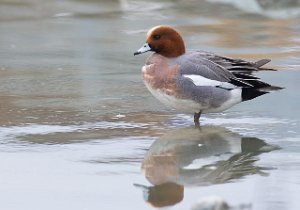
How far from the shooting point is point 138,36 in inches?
397

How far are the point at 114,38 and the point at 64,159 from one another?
171 inches

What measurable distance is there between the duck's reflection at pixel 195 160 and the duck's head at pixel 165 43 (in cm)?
62

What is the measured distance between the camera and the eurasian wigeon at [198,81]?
6.66 m

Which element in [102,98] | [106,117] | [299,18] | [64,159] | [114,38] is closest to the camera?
[64,159]

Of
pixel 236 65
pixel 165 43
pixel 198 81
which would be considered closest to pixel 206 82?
pixel 198 81

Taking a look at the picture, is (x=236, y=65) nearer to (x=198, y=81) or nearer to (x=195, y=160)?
(x=198, y=81)

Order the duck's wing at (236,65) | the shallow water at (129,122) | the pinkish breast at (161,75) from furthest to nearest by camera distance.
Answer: the duck's wing at (236,65) < the pinkish breast at (161,75) < the shallow water at (129,122)

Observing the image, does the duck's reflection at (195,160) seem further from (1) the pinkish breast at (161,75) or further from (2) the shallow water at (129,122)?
(1) the pinkish breast at (161,75)

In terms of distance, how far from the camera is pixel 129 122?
22.3 ft

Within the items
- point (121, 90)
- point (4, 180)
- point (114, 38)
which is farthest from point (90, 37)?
point (4, 180)

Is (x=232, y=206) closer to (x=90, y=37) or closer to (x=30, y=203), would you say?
(x=30, y=203)

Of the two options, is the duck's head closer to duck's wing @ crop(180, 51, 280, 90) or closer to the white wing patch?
duck's wing @ crop(180, 51, 280, 90)

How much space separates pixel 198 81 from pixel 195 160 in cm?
106

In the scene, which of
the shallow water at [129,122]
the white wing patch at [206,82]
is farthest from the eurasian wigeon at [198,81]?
the shallow water at [129,122]
